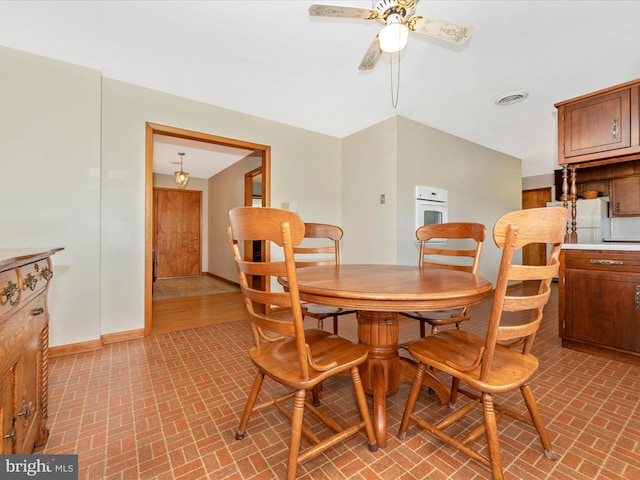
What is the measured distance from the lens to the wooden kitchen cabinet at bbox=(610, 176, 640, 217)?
4.03 meters

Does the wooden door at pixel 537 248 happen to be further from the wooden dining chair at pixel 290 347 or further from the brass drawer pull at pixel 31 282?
the brass drawer pull at pixel 31 282

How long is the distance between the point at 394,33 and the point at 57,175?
2753mm

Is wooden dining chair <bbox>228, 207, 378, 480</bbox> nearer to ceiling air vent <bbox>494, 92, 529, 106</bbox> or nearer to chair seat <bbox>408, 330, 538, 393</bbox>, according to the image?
chair seat <bbox>408, 330, 538, 393</bbox>

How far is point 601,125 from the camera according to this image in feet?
8.05

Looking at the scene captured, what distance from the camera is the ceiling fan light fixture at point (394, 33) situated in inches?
58.5

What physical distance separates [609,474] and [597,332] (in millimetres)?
1597

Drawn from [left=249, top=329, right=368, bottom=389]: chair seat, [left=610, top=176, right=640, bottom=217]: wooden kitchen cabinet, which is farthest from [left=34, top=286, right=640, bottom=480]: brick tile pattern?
[left=610, top=176, right=640, bottom=217]: wooden kitchen cabinet

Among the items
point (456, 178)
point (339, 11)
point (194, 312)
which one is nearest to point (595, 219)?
point (456, 178)

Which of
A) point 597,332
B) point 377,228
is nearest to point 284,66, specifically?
point 377,228

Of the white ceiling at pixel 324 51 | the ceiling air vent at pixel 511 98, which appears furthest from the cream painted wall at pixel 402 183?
the ceiling air vent at pixel 511 98

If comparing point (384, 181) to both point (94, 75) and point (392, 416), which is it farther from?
point (94, 75)

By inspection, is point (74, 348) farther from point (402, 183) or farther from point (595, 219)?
point (595, 219)

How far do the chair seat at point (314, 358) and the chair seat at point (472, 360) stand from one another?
11.1 inches

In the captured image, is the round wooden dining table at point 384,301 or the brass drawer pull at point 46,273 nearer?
the round wooden dining table at point 384,301
